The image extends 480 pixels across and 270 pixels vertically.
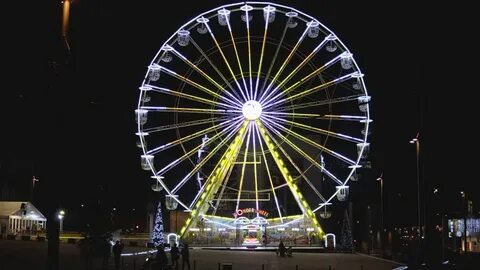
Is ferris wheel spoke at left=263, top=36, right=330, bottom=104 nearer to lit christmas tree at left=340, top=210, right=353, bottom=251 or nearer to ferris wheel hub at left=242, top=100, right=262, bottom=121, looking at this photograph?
ferris wheel hub at left=242, top=100, right=262, bottom=121

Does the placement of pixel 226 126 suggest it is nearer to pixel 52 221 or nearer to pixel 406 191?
pixel 52 221

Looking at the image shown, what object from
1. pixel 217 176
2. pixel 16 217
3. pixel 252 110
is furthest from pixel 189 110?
pixel 16 217

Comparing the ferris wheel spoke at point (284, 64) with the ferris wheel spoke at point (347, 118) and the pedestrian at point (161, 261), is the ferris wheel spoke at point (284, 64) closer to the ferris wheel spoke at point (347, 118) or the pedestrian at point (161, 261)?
A: the ferris wheel spoke at point (347, 118)

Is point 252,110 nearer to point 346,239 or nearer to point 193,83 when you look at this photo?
point 193,83

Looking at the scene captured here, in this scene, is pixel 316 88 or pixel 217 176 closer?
pixel 316 88

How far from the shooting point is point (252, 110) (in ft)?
182

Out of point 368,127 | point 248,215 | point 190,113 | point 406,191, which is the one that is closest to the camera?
point 368,127

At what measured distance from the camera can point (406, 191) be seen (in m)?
117

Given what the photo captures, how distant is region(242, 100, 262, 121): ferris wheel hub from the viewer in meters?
55.3

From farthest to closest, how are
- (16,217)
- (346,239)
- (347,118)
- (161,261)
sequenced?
1. (16,217)
2. (346,239)
3. (347,118)
4. (161,261)

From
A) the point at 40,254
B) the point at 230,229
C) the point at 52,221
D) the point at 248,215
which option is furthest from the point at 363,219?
the point at 52,221

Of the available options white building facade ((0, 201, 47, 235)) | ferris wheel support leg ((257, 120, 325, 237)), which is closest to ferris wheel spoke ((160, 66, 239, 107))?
ferris wheel support leg ((257, 120, 325, 237))

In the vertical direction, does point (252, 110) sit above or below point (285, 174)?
above

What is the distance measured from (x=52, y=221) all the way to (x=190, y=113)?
128 feet
